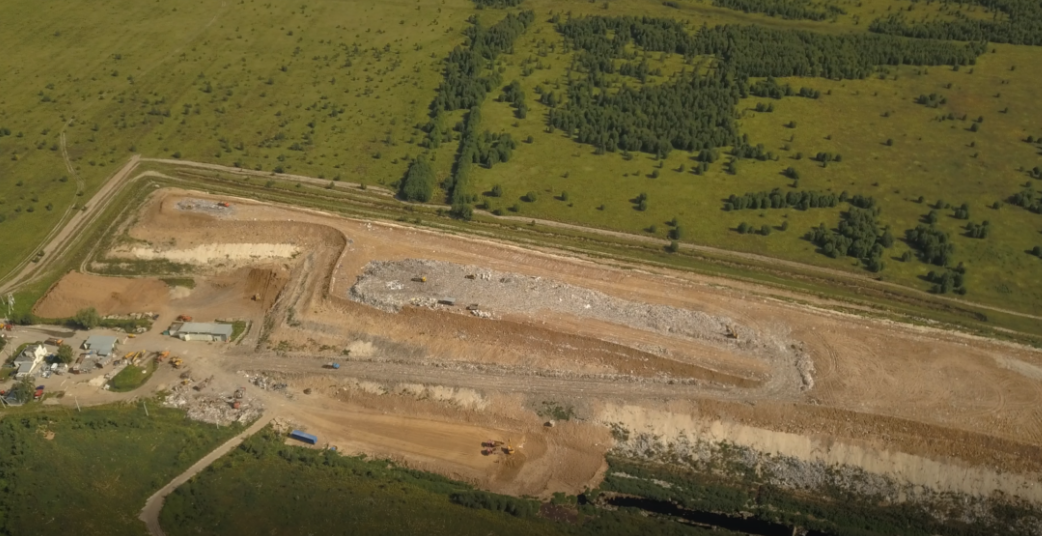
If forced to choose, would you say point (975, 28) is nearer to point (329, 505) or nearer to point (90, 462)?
point (329, 505)

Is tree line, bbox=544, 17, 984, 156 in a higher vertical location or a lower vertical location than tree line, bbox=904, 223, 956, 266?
higher

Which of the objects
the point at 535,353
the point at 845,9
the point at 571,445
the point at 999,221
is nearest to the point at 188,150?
the point at 535,353

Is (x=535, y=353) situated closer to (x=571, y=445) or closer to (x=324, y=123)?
(x=571, y=445)

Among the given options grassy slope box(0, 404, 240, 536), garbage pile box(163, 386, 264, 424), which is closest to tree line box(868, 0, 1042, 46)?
garbage pile box(163, 386, 264, 424)

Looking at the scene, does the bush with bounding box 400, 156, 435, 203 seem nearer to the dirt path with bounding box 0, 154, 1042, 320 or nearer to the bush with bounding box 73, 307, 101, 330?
the dirt path with bounding box 0, 154, 1042, 320

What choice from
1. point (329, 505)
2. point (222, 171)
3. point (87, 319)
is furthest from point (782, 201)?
point (87, 319)

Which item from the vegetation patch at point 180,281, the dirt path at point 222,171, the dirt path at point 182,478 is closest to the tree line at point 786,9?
the dirt path at point 222,171
